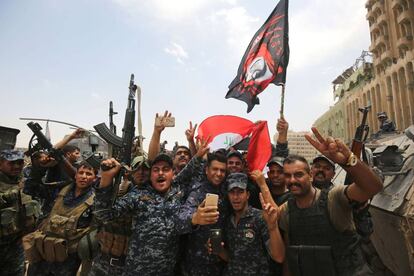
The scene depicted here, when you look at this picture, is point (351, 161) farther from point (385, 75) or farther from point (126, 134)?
point (385, 75)

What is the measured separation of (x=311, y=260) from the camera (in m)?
2.38

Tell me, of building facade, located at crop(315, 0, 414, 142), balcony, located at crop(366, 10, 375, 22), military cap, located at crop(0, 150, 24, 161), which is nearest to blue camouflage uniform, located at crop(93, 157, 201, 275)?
military cap, located at crop(0, 150, 24, 161)

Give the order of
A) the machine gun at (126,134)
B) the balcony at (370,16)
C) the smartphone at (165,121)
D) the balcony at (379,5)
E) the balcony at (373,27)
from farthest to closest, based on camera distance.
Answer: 1. the balcony at (370,16)
2. the balcony at (373,27)
3. the balcony at (379,5)
4. the smartphone at (165,121)
5. the machine gun at (126,134)

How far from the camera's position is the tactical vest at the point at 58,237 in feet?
10.6

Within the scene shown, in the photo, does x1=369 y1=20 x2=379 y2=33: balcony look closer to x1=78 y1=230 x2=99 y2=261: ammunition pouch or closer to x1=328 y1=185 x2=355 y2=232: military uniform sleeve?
x1=328 y1=185 x2=355 y2=232: military uniform sleeve

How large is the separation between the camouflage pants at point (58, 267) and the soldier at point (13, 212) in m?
0.46

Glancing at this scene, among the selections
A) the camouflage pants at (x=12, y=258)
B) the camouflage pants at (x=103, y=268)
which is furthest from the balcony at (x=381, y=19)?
the camouflage pants at (x=12, y=258)

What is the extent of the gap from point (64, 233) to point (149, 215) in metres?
1.22

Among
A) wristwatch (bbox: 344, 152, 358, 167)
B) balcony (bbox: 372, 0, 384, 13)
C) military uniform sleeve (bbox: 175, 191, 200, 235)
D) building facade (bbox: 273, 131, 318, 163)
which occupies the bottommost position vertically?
military uniform sleeve (bbox: 175, 191, 200, 235)

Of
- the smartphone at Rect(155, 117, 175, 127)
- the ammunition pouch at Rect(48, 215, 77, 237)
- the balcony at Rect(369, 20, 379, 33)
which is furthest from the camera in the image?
the balcony at Rect(369, 20, 379, 33)

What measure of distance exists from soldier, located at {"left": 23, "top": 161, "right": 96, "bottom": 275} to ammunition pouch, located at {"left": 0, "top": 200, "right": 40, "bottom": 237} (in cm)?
25

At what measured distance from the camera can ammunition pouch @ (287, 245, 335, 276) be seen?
2342 millimetres

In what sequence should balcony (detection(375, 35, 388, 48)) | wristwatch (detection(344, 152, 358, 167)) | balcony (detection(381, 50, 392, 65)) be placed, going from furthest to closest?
balcony (detection(375, 35, 388, 48)) < balcony (detection(381, 50, 392, 65)) < wristwatch (detection(344, 152, 358, 167))

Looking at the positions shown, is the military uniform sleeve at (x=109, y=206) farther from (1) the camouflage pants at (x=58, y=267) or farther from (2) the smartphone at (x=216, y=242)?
(1) the camouflage pants at (x=58, y=267)
